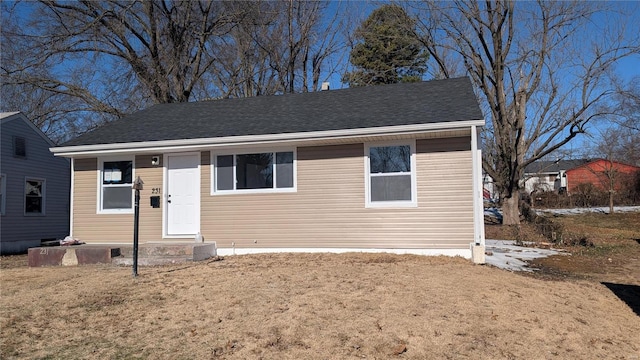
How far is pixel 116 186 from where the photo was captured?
10477 millimetres

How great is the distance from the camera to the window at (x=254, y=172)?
31.2ft

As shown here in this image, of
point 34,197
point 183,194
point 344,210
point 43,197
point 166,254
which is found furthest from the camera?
point 43,197

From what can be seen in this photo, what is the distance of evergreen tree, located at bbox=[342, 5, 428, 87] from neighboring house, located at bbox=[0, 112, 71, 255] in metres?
14.4

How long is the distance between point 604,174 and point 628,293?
24230 millimetres

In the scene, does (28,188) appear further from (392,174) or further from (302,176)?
(392,174)

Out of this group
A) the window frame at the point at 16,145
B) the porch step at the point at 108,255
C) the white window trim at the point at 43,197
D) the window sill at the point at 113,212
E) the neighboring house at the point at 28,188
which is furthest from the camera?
the white window trim at the point at 43,197

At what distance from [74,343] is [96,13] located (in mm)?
17816

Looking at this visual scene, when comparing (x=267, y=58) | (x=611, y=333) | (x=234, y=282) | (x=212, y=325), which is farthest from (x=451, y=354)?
(x=267, y=58)

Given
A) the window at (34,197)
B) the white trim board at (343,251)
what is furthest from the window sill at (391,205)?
the window at (34,197)

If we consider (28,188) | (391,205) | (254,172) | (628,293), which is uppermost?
(254,172)

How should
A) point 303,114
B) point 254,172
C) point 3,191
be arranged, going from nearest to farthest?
point 254,172
point 303,114
point 3,191

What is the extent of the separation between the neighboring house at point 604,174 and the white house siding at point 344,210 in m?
18.7

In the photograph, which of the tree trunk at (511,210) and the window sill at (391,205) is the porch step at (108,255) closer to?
the window sill at (391,205)

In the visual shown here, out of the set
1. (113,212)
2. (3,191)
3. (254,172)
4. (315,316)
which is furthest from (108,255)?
(3,191)
